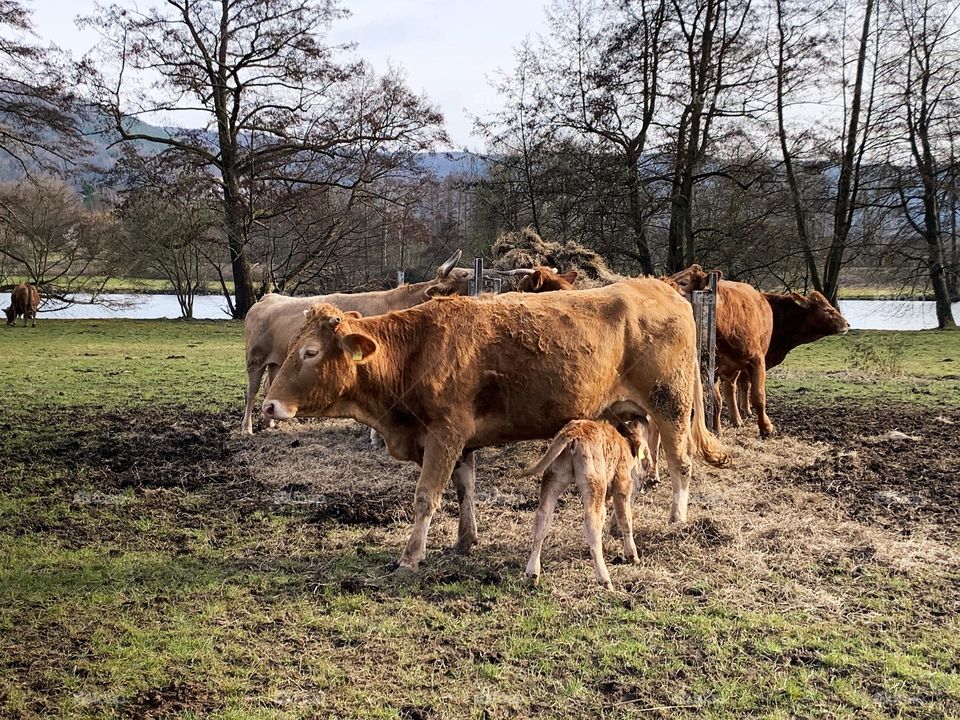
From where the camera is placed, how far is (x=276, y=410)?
4.83 m

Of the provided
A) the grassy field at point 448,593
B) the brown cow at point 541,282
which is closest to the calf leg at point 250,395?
the grassy field at point 448,593

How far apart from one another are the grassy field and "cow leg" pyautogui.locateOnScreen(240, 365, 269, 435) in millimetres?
913

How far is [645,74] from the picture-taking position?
2192 centimetres

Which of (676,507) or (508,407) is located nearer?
(508,407)

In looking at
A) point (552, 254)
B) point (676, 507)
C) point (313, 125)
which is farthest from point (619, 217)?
point (676, 507)

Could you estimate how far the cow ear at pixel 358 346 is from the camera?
4.93m

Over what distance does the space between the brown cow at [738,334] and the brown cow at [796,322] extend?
144 centimetres

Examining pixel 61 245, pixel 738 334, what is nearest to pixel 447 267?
pixel 738 334

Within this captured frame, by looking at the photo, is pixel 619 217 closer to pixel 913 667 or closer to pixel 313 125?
pixel 313 125

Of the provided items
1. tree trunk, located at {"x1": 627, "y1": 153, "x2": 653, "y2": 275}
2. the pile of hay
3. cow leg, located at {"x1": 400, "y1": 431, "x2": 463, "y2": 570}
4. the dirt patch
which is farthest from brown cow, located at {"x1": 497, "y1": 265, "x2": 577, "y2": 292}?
tree trunk, located at {"x1": 627, "y1": 153, "x2": 653, "y2": 275}

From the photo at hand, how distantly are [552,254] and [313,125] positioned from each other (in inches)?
776

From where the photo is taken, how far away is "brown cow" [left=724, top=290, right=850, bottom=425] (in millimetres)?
11266

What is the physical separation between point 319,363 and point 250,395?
221 inches

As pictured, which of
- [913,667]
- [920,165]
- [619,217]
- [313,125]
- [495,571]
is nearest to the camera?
[913,667]
